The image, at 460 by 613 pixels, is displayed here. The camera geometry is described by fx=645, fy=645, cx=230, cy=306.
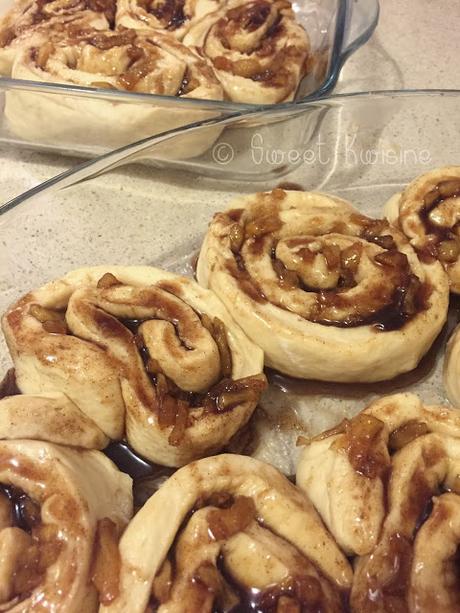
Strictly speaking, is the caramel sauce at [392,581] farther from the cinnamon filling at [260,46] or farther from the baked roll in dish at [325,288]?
the cinnamon filling at [260,46]

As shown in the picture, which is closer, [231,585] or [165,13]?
[231,585]

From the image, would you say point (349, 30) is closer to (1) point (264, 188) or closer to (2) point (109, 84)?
(1) point (264, 188)

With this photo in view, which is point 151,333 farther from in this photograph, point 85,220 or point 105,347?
point 85,220

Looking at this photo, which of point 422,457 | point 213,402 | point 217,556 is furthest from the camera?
point 213,402

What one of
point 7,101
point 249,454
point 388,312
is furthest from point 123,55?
point 249,454

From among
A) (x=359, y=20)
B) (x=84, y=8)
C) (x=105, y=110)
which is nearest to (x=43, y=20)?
(x=84, y=8)

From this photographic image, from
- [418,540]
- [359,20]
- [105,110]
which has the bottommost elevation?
[418,540]

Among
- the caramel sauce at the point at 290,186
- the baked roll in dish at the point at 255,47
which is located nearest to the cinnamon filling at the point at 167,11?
the baked roll in dish at the point at 255,47
